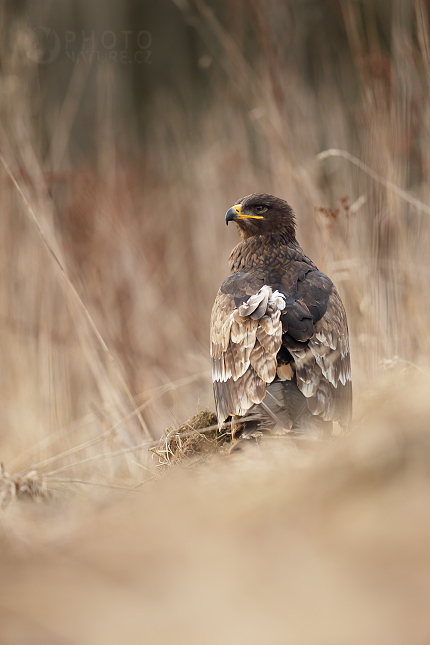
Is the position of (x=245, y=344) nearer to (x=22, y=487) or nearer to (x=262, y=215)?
(x=262, y=215)

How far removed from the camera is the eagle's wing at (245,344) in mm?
2160

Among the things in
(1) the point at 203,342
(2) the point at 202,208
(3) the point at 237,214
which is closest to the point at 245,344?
(3) the point at 237,214

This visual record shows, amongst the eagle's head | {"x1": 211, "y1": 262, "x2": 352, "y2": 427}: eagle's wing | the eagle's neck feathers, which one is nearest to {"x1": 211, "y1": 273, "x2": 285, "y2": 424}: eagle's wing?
{"x1": 211, "y1": 262, "x2": 352, "y2": 427}: eagle's wing

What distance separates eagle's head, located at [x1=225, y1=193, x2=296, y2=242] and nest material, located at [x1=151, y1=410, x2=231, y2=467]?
101 centimetres

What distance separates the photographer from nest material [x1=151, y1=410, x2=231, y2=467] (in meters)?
2.06

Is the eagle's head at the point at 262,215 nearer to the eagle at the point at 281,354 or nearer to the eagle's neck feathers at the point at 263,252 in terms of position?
the eagle's neck feathers at the point at 263,252

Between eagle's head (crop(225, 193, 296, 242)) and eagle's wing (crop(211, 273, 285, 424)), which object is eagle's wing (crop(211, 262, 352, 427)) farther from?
eagle's head (crop(225, 193, 296, 242))

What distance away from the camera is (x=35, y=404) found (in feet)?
11.6

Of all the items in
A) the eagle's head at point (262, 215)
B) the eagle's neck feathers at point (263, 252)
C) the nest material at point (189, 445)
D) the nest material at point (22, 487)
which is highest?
the eagle's head at point (262, 215)

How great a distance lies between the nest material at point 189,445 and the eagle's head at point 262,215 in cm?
101

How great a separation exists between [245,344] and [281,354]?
0.15 m

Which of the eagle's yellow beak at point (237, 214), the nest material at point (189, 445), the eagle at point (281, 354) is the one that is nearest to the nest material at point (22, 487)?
the nest material at point (189, 445)

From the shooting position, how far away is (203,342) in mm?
3766

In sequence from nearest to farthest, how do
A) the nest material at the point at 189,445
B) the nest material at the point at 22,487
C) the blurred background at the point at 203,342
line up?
the blurred background at the point at 203,342 → the nest material at the point at 22,487 → the nest material at the point at 189,445
